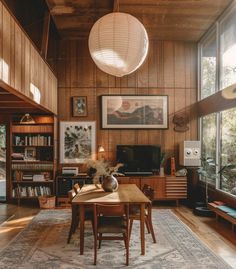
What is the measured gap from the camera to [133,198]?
4.76m

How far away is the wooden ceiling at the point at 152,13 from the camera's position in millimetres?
6641

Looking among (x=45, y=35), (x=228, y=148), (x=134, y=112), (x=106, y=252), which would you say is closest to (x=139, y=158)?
(x=134, y=112)

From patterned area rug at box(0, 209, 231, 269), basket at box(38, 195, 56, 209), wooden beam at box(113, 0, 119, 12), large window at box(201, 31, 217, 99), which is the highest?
wooden beam at box(113, 0, 119, 12)

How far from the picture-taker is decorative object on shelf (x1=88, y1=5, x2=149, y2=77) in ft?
13.0

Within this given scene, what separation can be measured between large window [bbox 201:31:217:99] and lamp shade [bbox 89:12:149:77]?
4.16 meters

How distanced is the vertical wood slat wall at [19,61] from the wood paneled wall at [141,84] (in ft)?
5.62

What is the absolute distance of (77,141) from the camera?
8.82m

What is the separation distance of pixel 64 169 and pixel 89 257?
426 cm

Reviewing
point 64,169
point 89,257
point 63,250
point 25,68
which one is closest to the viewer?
point 89,257

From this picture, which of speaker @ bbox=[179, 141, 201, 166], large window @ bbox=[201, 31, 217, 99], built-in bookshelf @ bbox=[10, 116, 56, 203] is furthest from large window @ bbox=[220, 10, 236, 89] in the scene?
built-in bookshelf @ bbox=[10, 116, 56, 203]

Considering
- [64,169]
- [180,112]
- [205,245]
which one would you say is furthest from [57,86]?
[205,245]

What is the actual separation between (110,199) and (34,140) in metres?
4.28

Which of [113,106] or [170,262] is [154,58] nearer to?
[113,106]

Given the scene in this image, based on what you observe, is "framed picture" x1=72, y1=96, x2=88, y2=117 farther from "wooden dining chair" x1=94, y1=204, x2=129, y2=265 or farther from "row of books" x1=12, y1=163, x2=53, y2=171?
"wooden dining chair" x1=94, y1=204, x2=129, y2=265
